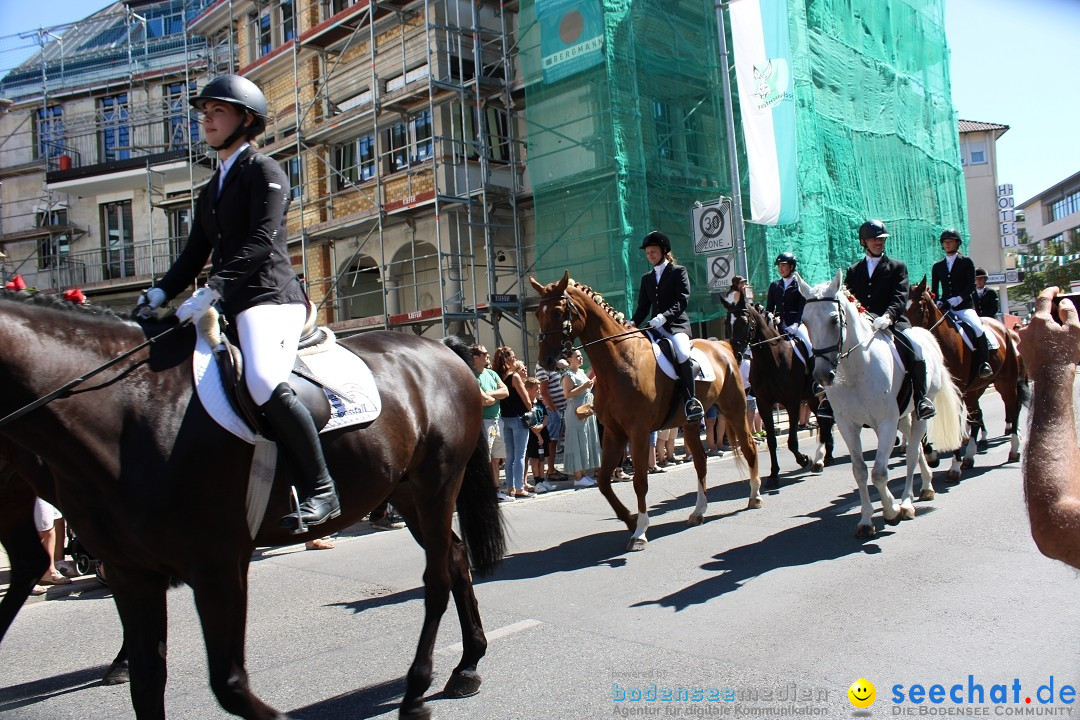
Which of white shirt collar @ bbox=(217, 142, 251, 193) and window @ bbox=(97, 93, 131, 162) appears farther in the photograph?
window @ bbox=(97, 93, 131, 162)

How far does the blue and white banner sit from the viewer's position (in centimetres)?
1781

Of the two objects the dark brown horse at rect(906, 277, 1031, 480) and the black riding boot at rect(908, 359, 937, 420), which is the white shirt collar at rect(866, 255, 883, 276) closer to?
the black riding boot at rect(908, 359, 937, 420)

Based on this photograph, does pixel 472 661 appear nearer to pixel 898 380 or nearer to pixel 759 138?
pixel 898 380

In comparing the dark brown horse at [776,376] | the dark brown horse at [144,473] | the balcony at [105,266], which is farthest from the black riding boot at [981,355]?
the balcony at [105,266]

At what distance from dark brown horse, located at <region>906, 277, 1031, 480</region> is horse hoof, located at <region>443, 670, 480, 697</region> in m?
7.42

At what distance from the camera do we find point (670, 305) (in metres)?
8.51

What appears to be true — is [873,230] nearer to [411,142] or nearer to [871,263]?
[871,263]

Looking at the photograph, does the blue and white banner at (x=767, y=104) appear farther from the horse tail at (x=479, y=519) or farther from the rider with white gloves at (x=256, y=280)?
the rider with white gloves at (x=256, y=280)

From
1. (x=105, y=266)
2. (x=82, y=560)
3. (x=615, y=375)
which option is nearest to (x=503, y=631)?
(x=615, y=375)

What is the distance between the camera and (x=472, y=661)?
4.34m

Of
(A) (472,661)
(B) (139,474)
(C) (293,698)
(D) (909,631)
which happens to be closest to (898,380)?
(D) (909,631)

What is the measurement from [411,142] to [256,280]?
1916 cm

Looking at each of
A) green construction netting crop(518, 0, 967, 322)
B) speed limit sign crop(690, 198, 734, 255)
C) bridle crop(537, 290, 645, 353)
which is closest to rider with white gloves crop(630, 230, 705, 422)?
bridle crop(537, 290, 645, 353)

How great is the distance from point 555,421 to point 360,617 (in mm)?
7169
